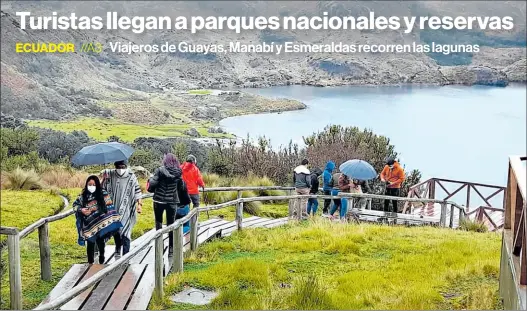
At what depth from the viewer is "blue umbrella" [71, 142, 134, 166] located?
6925 millimetres

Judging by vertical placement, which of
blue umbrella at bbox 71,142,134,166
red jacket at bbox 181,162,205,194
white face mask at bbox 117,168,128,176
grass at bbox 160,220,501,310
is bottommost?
grass at bbox 160,220,501,310

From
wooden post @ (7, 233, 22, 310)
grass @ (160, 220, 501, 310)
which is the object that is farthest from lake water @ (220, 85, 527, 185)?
wooden post @ (7, 233, 22, 310)

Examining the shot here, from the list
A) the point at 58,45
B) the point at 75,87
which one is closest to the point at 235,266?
the point at 58,45

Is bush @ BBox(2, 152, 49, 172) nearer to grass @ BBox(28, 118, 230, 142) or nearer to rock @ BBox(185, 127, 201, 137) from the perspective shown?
grass @ BBox(28, 118, 230, 142)

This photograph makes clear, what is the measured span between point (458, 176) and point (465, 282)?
51.1 feet

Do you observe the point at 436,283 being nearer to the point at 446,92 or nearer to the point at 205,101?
the point at 205,101

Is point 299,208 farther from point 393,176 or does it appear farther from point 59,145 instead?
point 59,145

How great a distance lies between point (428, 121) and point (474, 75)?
4.74 meters

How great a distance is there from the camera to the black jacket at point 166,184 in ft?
23.6

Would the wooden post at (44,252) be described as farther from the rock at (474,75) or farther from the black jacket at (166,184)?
the rock at (474,75)

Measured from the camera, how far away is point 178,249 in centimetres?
662

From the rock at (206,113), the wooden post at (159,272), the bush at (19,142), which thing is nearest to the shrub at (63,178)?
the bush at (19,142)

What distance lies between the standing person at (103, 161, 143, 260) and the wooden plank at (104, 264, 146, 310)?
0.88 metres

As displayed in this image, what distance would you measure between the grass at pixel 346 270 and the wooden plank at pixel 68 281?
71 centimetres
